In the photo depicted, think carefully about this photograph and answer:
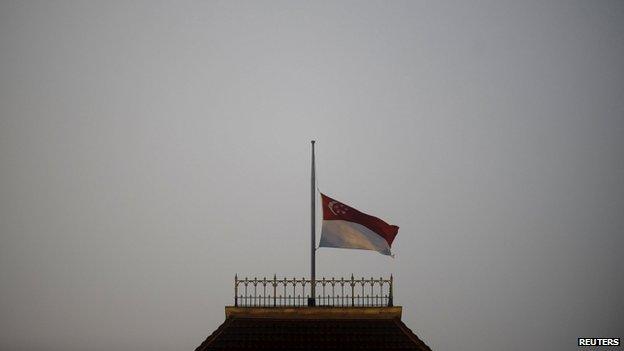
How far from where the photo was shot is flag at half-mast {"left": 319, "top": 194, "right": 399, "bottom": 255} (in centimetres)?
2391

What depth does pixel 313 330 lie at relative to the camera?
867 inches

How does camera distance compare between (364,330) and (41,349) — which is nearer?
(364,330)

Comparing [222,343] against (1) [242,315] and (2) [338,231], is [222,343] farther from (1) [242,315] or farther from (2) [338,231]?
(2) [338,231]

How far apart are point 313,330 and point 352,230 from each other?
4.81 metres

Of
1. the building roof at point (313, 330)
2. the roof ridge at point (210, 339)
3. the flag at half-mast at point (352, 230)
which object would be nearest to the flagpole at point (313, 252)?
the flag at half-mast at point (352, 230)

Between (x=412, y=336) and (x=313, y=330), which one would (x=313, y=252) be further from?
Result: (x=412, y=336)

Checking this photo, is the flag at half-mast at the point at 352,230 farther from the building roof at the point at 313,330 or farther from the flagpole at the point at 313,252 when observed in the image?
the building roof at the point at 313,330

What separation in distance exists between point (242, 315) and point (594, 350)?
5099 centimetres

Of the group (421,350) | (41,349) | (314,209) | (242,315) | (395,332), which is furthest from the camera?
(41,349)

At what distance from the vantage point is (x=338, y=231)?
78.6 feet

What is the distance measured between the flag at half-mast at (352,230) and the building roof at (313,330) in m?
2.83

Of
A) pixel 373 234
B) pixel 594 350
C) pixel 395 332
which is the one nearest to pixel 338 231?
pixel 373 234

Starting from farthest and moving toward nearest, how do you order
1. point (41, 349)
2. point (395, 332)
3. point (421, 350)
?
point (41, 349) → point (395, 332) → point (421, 350)

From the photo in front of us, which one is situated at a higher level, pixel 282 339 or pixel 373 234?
pixel 373 234
